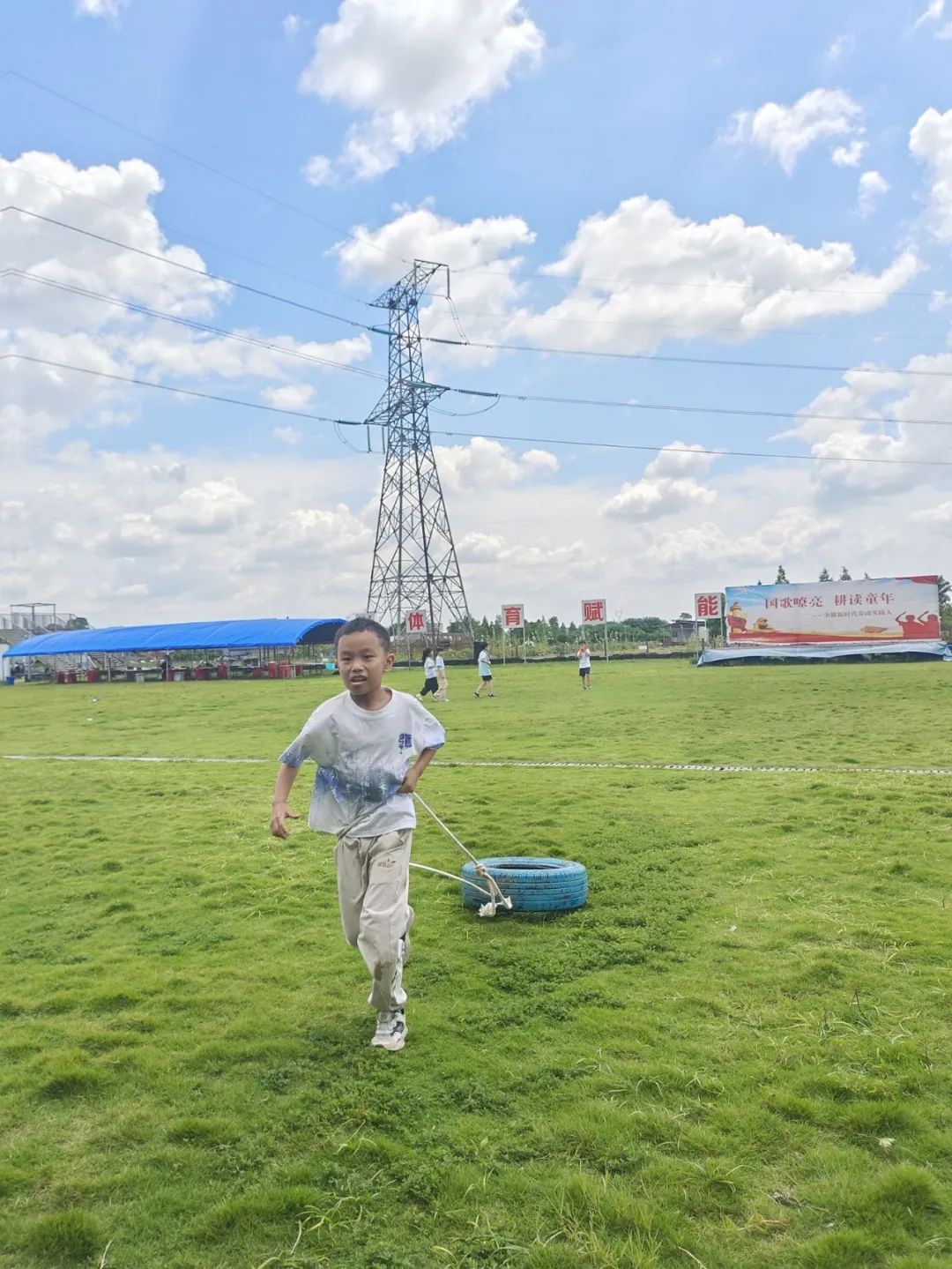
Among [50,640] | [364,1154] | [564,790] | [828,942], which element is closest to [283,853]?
[564,790]

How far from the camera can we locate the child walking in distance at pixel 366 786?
5.00 meters

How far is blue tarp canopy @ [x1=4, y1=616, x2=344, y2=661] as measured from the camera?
67250 millimetres

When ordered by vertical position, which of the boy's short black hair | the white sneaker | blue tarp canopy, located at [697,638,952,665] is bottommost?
the white sneaker

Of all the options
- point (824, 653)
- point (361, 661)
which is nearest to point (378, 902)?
point (361, 661)

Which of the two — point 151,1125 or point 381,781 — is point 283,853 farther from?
point 151,1125

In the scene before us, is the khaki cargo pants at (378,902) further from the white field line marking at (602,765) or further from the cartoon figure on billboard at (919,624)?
the cartoon figure on billboard at (919,624)

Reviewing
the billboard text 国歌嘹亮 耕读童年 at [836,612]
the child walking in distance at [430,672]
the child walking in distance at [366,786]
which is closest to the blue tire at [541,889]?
the child walking in distance at [366,786]

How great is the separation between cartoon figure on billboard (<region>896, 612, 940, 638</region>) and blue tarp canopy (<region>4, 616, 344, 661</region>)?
119 feet

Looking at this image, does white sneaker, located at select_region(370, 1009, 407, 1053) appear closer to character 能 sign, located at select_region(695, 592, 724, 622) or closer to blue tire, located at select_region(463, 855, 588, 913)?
blue tire, located at select_region(463, 855, 588, 913)

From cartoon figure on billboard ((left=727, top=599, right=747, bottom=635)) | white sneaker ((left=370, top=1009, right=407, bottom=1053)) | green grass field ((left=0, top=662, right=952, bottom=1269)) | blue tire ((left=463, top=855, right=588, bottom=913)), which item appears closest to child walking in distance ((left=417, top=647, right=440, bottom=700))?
green grass field ((left=0, top=662, right=952, bottom=1269))

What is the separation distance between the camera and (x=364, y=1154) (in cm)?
384

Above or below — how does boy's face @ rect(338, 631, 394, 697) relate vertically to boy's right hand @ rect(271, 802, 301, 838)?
above

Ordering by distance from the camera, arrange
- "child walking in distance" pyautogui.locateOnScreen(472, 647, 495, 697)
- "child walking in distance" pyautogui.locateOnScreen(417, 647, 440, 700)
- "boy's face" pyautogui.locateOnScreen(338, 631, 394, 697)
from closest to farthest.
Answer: "boy's face" pyautogui.locateOnScreen(338, 631, 394, 697) → "child walking in distance" pyautogui.locateOnScreen(417, 647, 440, 700) → "child walking in distance" pyautogui.locateOnScreen(472, 647, 495, 697)

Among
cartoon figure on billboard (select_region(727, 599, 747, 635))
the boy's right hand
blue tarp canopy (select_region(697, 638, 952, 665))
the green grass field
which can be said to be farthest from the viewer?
cartoon figure on billboard (select_region(727, 599, 747, 635))
